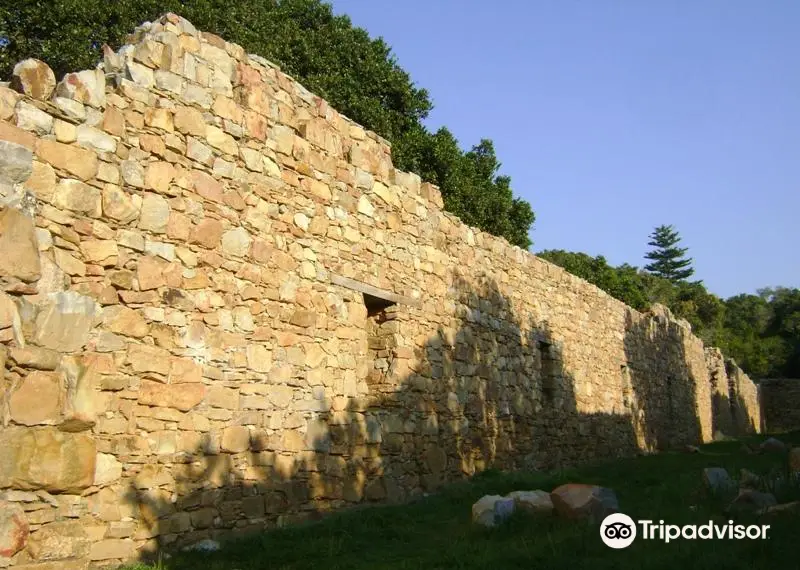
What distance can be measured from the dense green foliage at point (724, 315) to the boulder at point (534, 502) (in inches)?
1021

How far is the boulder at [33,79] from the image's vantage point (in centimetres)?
513

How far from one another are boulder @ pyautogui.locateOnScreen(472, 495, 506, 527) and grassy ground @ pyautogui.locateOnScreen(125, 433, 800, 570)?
95 millimetres

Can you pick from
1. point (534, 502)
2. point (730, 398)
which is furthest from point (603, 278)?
point (534, 502)

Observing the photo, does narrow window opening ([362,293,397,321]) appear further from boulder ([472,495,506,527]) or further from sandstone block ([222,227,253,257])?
boulder ([472,495,506,527])

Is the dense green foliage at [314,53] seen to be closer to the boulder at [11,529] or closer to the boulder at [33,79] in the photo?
the boulder at [33,79]

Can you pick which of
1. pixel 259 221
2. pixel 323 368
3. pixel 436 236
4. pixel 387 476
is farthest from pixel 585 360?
pixel 259 221

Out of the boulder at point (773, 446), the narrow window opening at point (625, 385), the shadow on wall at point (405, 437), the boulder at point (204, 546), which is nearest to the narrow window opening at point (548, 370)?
the shadow on wall at point (405, 437)

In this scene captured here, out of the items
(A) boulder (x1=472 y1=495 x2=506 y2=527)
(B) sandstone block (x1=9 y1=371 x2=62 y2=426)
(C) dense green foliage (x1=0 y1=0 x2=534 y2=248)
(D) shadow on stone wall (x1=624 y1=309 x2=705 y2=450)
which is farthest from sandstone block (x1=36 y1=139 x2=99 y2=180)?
(D) shadow on stone wall (x1=624 y1=309 x2=705 y2=450)

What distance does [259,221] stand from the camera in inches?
264

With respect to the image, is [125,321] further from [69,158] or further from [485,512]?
[485,512]

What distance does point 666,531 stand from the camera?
521 centimetres

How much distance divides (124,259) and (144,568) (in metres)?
2.21

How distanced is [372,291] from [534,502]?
3073 millimetres

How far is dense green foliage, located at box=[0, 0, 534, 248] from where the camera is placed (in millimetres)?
13992
